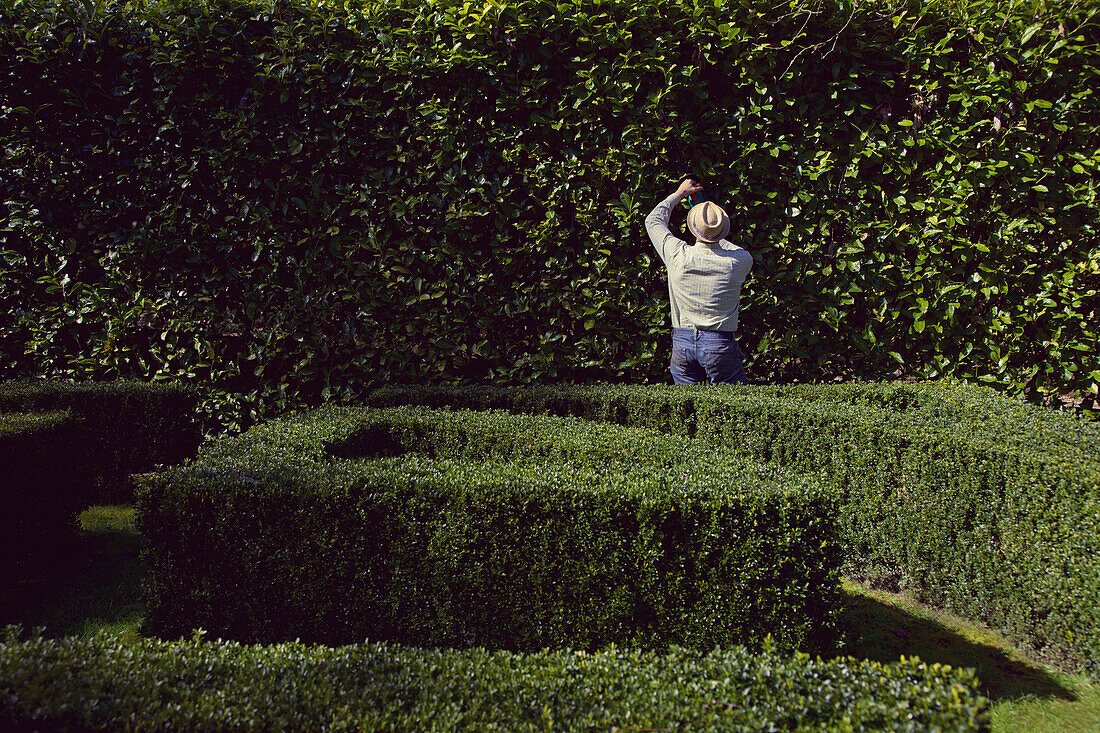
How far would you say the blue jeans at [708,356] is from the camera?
6027 millimetres

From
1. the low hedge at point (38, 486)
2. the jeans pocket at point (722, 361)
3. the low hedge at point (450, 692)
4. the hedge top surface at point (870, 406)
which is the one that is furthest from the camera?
the jeans pocket at point (722, 361)

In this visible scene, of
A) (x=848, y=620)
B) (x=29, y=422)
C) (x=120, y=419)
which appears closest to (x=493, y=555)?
(x=848, y=620)

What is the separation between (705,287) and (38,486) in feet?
16.4

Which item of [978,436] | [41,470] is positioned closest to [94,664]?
[41,470]

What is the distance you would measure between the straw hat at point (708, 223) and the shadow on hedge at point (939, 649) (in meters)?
3.03

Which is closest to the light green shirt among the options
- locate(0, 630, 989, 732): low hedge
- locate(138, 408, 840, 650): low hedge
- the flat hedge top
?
locate(138, 408, 840, 650): low hedge

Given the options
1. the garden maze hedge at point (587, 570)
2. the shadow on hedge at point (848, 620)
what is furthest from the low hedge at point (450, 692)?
the shadow on hedge at point (848, 620)

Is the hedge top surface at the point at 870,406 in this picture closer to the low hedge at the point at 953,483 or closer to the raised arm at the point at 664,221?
the low hedge at the point at 953,483

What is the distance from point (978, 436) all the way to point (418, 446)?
3.40 meters

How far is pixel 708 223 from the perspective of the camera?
19.4 ft

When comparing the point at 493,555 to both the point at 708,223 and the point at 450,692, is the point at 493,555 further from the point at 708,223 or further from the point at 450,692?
the point at 708,223

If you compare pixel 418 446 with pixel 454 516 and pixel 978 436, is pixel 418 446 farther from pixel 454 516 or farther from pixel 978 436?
pixel 978 436

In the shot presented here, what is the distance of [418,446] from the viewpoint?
4.70m

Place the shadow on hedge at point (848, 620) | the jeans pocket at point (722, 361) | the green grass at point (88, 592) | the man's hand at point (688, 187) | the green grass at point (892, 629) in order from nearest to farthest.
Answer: the green grass at point (892, 629)
the shadow on hedge at point (848, 620)
the green grass at point (88, 592)
the jeans pocket at point (722, 361)
the man's hand at point (688, 187)
